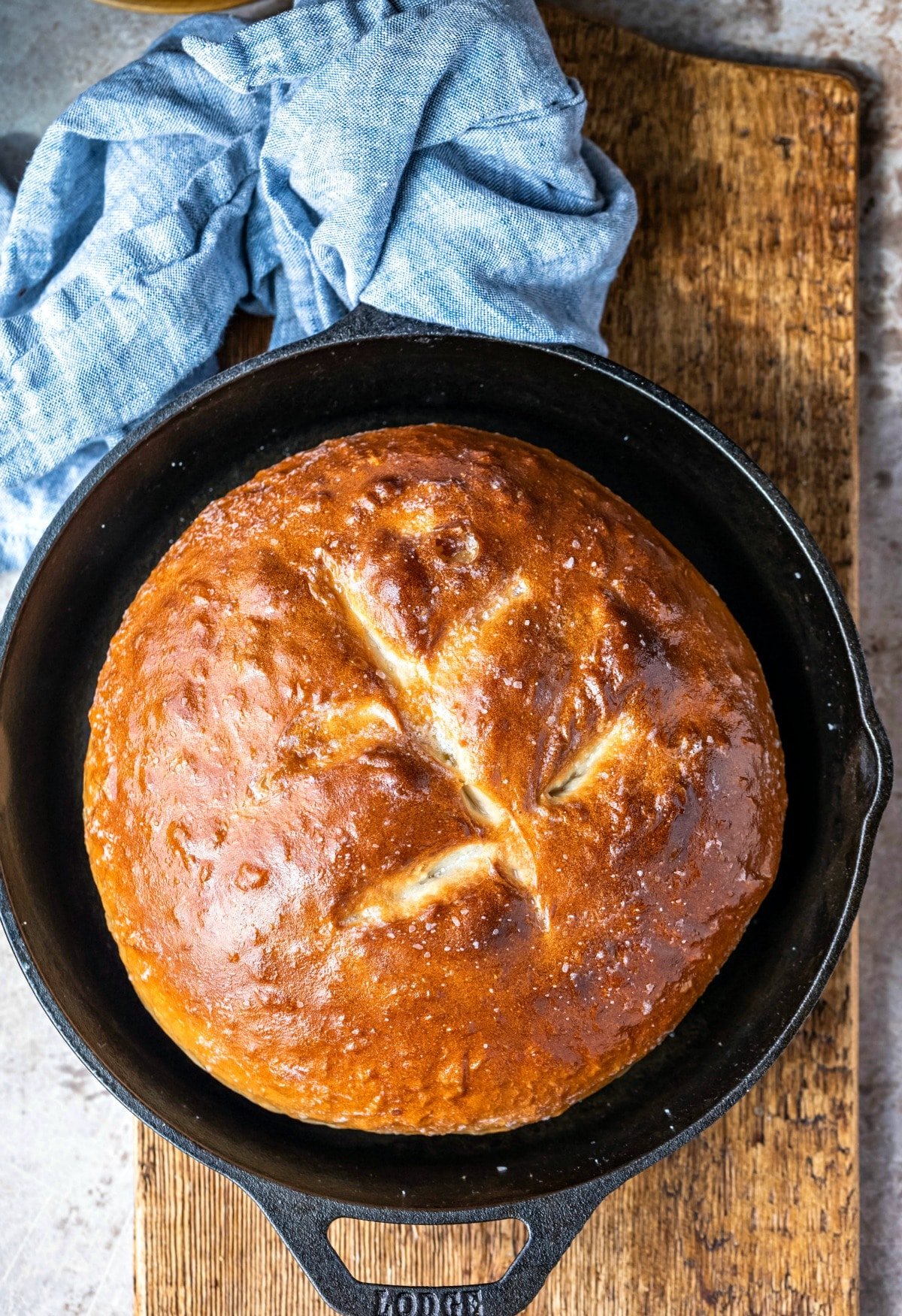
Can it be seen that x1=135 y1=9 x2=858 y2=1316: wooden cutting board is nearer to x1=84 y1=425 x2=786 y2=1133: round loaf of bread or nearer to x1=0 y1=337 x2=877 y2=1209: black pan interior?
x1=0 y1=337 x2=877 y2=1209: black pan interior

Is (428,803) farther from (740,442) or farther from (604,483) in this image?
(740,442)

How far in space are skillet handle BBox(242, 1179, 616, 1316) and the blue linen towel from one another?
111 centimetres

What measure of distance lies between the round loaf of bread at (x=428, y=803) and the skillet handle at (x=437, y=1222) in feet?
0.47

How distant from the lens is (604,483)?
5.39 ft

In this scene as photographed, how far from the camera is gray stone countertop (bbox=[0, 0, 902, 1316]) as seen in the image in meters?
1.85

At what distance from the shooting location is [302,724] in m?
1.21

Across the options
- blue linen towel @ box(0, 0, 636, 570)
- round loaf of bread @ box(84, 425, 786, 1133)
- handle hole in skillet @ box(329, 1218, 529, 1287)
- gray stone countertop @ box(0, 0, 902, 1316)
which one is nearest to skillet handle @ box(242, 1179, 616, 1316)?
round loaf of bread @ box(84, 425, 786, 1133)

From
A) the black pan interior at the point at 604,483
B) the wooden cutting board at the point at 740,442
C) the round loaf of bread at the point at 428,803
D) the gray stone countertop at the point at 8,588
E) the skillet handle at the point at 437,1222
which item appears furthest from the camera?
the gray stone countertop at the point at 8,588

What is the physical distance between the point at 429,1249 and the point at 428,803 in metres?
0.89

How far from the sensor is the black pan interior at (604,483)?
1.47 metres

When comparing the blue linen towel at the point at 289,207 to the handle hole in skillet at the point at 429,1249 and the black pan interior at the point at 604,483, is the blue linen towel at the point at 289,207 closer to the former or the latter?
the black pan interior at the point at 604,483

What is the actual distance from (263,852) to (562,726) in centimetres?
37

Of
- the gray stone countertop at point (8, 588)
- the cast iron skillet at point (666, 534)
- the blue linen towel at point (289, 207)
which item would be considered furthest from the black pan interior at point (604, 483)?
the gray stone countertop at point (8, 588)

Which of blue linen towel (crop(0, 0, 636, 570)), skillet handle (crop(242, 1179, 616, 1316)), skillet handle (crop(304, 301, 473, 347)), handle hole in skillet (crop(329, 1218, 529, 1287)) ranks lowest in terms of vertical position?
handle hole in skillet (crop(329, 1218, 529, 1287))
